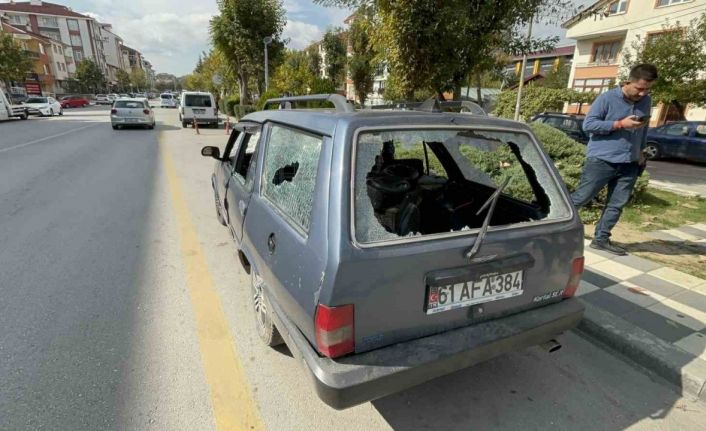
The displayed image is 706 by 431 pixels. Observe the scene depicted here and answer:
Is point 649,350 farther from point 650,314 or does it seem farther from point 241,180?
point 241,180

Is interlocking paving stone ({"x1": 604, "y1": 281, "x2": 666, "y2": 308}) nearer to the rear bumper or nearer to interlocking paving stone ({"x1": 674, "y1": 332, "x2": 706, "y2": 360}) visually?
interlocking paving stone ({"x1": 674, "y1": 332, "x2": 706, "y2": 360})

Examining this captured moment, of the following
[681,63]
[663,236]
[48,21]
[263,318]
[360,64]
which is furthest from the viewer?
[48,21]

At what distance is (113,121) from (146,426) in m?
18.3

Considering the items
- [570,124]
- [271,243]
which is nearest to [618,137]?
[271,243]

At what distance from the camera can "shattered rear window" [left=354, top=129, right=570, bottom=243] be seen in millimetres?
1830

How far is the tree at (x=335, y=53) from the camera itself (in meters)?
40.3

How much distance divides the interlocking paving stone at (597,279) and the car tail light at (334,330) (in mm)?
2892

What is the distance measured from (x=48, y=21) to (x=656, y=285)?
96837 millimetres

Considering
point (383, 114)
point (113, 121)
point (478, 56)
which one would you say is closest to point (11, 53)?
point (113, 121)

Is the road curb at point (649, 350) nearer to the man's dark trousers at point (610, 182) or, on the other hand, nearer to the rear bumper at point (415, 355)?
the rear bumper at point (415, 355)

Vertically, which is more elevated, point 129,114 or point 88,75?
point 88,75

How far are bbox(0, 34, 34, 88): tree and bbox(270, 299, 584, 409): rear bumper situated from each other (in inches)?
1861

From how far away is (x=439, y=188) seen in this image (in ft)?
9.53

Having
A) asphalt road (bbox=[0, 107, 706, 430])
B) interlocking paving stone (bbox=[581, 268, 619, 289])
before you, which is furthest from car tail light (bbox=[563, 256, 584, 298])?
interlocking paving stone (bbox=[581, 268, 619, 289])
